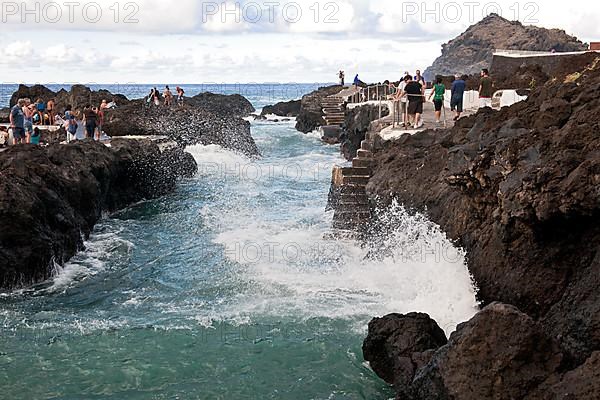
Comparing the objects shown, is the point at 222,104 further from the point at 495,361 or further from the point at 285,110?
the point at 495,361

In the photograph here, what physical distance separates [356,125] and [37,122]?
484 inches

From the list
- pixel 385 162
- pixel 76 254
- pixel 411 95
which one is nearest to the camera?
pixel 76 254

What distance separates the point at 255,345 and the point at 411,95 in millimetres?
9526

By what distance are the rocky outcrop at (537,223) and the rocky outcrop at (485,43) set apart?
2404 inches

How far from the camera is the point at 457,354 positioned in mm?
5852

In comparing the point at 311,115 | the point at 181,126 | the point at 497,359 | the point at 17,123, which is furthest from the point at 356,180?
the point at 311,115

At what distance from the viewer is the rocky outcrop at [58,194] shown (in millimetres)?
12016

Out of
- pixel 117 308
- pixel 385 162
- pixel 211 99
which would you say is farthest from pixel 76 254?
pixel 211 99

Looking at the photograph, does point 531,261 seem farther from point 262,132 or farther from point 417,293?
point 262,132

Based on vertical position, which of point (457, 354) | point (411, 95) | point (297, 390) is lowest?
point (297, 390)

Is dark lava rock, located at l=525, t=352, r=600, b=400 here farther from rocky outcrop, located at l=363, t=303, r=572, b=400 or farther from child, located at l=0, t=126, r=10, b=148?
child, located at l=0, t=126, r=10, b=148

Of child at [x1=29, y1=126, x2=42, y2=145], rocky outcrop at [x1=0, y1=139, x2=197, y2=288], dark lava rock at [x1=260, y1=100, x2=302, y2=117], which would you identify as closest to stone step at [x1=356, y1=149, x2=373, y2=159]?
rocky outcrop at [x1=0, y1=139, x2=197, y2=288]

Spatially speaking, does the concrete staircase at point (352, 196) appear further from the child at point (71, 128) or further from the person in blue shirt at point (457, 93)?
the child at point (71, 128)

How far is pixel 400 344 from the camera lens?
7.76 m
